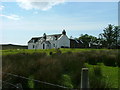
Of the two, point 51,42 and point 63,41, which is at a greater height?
point 63,41

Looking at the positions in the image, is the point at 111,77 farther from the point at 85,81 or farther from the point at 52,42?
the point at 52,42

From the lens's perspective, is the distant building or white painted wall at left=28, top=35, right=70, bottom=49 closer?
the distant building

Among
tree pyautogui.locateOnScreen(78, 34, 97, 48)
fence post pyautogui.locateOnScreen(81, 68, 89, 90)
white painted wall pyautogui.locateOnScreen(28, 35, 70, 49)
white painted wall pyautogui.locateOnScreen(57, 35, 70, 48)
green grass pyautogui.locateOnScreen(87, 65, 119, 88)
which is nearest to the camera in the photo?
fence post pyautogui.locateOnScreen(81, 68, 89, 90)

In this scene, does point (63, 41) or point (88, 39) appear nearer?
point (63, 41)

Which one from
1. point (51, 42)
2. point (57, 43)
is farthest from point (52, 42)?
point (57, 43)

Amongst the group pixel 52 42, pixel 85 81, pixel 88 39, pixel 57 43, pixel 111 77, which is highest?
pixel 88 39

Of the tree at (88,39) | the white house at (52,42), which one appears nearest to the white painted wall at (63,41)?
the white house at (52,42)

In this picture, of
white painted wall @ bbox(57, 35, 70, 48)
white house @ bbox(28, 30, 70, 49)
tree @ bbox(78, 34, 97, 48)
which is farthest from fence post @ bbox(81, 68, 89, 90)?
tree @ bbox(78, 34, 97, 48)

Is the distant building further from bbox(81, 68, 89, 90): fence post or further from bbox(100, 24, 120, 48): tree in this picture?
bbox(81, 68, 89, 90): fence post

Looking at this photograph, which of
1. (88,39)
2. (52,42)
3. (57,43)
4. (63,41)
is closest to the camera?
(57,43)

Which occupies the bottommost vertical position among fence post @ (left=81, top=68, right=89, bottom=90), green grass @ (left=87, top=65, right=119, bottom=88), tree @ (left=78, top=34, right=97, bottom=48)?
green grass @ (left=87, top=65, right=119, bottom=88)

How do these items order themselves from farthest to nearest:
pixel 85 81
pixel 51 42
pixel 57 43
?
1. pixel 51 42
2. pixel 57 43
3. pixel 85 81

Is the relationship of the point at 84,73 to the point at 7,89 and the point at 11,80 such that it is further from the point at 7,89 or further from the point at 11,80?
the point at 11,80

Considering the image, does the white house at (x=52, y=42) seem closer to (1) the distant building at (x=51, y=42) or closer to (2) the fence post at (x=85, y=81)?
(1) the distant building at (x=51, y=42)
